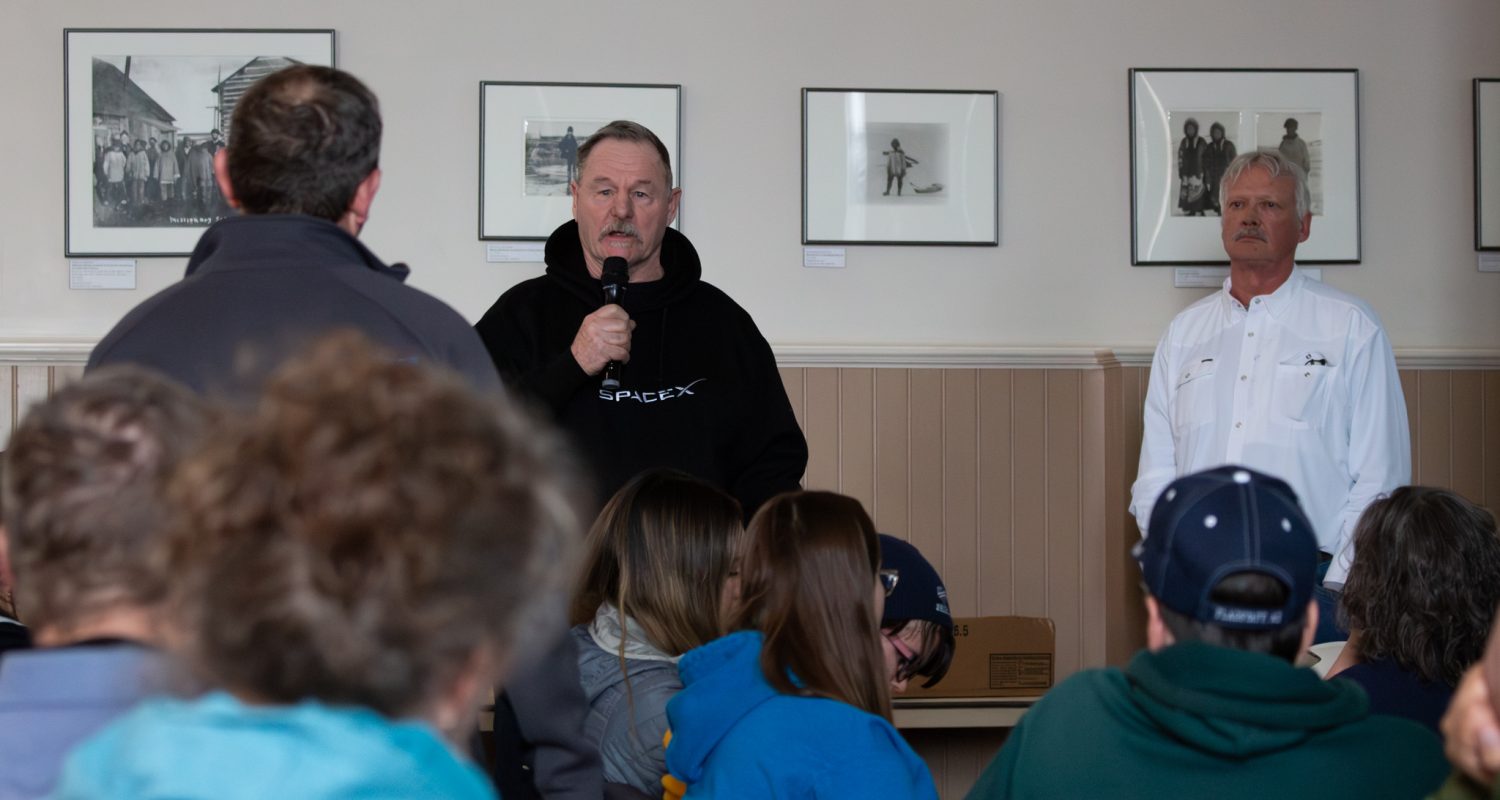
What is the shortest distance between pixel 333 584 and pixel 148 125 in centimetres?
430

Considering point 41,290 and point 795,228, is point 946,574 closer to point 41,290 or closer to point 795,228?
point 795,228

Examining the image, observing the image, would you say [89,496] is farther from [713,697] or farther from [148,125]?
[148,125]

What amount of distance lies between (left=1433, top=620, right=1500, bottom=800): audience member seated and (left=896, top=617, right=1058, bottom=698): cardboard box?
10.7 ft

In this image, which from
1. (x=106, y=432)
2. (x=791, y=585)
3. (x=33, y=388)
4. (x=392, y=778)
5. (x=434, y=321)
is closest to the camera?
(x=392, y=778)

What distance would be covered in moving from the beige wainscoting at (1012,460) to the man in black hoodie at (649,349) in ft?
5.27

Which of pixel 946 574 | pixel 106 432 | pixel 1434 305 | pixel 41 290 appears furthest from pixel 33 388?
pixel 1434 305

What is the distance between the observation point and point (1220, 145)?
482 cm

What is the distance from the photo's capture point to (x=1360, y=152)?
486 centimetres

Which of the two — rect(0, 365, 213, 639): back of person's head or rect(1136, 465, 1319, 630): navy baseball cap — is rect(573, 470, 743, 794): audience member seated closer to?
rect(1136, 465, 1319, 630): navy baseball cap

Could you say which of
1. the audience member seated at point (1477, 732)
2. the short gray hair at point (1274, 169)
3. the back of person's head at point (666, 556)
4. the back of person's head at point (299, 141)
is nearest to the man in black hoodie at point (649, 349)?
the back of person's head at point (666, 556)

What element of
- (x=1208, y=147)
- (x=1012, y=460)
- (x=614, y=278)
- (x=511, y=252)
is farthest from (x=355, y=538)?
(x=1208, y=147)

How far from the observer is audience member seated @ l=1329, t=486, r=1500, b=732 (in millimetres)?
2121

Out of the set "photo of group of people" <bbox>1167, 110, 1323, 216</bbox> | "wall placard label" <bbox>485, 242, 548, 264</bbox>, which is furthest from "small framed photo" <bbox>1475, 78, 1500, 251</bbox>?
"wall placard label" <bbox>485, 242, 548, 264</bbox>

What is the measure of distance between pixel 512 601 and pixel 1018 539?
13.5ft
